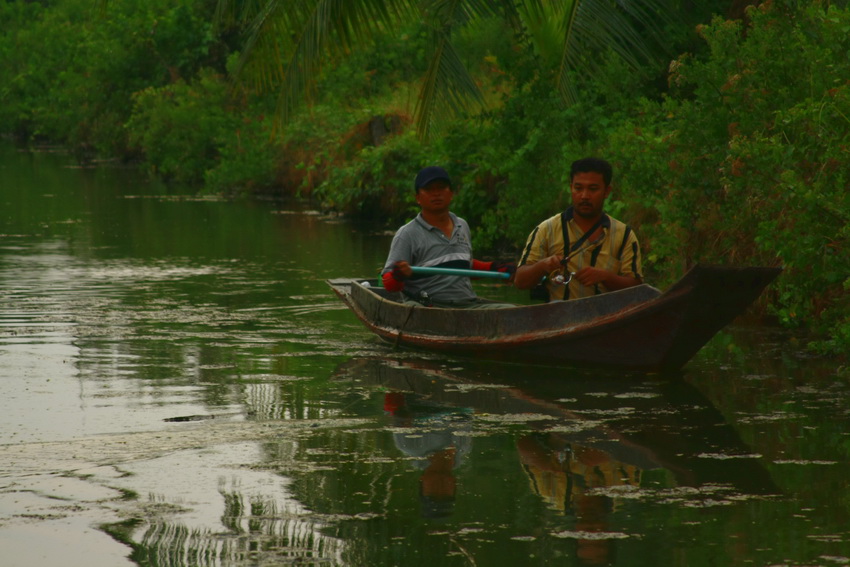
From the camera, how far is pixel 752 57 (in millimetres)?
11445

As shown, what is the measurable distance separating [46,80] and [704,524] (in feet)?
222

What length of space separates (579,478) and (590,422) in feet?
4.66

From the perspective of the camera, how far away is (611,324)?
9391mm

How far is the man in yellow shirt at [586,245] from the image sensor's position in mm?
9523

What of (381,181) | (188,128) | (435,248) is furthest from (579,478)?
Answer: (188,128)

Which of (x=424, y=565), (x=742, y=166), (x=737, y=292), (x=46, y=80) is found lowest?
(x=424, y=565)

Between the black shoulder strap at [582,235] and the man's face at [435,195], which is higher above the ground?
the man's face at [435,195]

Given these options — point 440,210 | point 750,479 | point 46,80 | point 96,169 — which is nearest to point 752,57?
point 440,210

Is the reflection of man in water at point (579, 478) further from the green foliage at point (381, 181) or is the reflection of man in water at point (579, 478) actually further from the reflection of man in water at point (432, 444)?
the green foliage at point (381, 181)

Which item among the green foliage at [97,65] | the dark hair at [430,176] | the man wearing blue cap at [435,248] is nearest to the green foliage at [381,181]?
the green foliage at [97,65]

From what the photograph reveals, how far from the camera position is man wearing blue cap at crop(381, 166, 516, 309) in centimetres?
1067

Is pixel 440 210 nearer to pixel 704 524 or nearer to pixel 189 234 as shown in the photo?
pixel 704 524

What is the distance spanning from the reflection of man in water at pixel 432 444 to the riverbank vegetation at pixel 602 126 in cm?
277

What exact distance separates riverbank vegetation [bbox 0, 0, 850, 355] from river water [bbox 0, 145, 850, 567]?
1.08m
